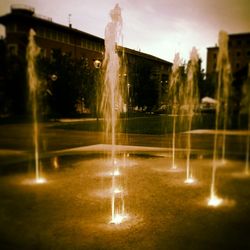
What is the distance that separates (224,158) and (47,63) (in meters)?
29.3

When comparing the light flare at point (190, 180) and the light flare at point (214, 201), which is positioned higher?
the light flare at point (214, 201)

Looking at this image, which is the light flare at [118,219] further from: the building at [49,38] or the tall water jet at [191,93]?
the building at [49,38]

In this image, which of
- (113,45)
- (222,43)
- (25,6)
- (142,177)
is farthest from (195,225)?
(25,6)

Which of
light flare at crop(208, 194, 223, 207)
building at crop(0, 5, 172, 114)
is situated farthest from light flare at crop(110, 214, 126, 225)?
building at crop(0, 5, 172, 114)

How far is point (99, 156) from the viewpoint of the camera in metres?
12.5

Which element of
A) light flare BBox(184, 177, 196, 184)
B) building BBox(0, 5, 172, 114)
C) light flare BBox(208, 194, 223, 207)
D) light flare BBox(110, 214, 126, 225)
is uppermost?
building BBox(0, 5, 172, 114)

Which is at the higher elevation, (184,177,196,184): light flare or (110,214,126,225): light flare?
(184,177,196,184): light flare

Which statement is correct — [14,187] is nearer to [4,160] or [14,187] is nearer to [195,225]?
[4,160]

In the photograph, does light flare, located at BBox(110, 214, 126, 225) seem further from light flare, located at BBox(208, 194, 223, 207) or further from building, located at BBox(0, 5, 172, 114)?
building, located at BBox(0, 5, 172, 114)

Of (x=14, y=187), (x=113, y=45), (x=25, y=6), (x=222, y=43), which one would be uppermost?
(x=25, y=6)

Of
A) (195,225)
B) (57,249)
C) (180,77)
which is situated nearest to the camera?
(57,249)

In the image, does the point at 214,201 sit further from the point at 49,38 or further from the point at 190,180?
the point at 49,38

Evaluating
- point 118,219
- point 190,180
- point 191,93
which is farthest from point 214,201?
point 191,93

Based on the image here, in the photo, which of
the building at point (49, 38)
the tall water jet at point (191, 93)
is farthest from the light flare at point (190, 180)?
the building at point (49, 38)
